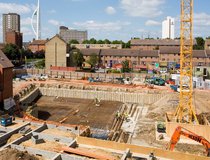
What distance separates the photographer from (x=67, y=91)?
149 feet

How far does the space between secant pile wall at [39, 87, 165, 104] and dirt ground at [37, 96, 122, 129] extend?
1.45 meters

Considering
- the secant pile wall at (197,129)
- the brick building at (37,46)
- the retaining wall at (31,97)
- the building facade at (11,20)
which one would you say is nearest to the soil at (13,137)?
the secant pile wall at (197,129)

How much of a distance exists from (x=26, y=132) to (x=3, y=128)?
8.81 ft

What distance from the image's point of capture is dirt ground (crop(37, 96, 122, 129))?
3278 centimetres

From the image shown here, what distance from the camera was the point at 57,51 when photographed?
216ft

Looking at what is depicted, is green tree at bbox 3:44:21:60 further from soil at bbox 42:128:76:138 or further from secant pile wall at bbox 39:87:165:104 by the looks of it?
soil at bbox 42:128:76:138

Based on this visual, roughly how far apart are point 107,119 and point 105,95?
10704 millimetres

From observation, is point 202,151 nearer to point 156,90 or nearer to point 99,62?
point 156,90

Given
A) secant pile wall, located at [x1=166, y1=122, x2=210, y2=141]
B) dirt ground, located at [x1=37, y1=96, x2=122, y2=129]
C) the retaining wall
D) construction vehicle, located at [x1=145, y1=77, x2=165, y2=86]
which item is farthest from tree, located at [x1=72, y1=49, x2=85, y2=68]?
secant pile wall, located at [x1=166, y1=122, x2=210, y2=141]

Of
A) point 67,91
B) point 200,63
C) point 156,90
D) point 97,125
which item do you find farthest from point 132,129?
point 200,63

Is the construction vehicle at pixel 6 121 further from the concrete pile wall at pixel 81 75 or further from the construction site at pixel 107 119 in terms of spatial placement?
the concrete pile wall at pixel 81 75

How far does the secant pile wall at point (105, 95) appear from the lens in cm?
4203

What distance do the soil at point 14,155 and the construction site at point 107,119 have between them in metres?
0.06

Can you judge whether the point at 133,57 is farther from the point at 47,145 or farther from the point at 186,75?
the point at 47,145
